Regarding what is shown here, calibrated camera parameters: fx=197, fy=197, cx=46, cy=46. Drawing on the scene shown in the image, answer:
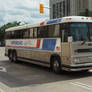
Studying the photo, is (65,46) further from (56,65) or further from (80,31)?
(56,65)

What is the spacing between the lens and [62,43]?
391 inches

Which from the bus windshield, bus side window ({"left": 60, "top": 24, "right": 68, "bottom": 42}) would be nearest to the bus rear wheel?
bus side window ({"left": 60, "top": 24, "right": 68, "bottom": 42})

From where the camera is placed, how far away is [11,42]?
16906 millimetres

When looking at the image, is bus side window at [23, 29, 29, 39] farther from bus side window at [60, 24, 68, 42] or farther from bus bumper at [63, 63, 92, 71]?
bus bumper at [63, 63, 92, 71]

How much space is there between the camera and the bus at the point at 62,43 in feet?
30.8

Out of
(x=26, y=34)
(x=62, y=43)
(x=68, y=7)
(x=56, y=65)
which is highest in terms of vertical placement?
(x=68, y=7)

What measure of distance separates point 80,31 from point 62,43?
3.56 feet

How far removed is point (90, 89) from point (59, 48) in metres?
3.41

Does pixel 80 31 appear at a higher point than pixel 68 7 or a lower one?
lower

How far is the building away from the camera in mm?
72188

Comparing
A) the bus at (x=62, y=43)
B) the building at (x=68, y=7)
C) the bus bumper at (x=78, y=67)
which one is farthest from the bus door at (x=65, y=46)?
the building at (x=68, y=7)

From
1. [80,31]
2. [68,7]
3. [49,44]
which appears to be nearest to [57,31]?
[49,44]

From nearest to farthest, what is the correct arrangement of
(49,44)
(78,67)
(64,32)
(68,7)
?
(78,67)
(64,32)
(49,44)
(68,7)

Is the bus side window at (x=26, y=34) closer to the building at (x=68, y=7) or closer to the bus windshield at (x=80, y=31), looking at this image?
the bus windshield at (x=80, y=31)
